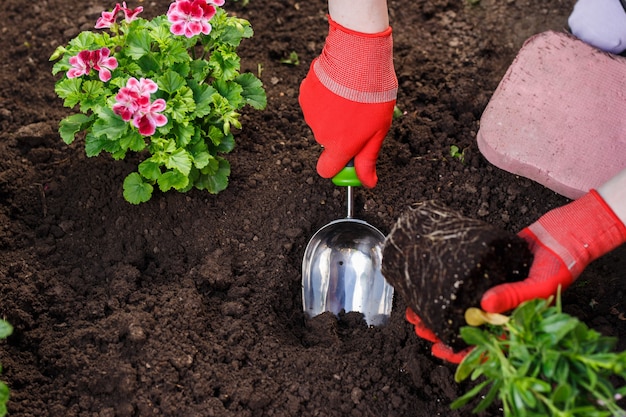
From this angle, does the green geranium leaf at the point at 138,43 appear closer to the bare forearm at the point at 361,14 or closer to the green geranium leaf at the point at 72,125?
the green geranium leaf at the point at 72,125

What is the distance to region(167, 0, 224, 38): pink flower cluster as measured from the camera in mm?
2295

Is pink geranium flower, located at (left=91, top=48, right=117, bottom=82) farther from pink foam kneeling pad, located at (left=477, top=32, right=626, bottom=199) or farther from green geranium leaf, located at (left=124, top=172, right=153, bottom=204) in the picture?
pink foam kneeling pad, located at (left=477, top=32, right=626, bottom=199)

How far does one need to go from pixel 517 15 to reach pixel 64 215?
6.93 feet

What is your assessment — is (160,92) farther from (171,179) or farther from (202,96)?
(171,179)

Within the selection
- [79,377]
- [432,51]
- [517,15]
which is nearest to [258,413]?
[79,377]

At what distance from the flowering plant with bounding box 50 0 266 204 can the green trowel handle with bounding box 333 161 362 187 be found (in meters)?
0.38

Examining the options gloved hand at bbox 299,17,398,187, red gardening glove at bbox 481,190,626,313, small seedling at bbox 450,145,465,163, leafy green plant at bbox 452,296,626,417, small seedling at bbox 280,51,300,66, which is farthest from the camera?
small seedling at bbox 280,51,300,66

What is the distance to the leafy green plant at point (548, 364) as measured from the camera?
1438 mm

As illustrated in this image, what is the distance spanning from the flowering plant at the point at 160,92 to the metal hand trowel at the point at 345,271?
1.38ft

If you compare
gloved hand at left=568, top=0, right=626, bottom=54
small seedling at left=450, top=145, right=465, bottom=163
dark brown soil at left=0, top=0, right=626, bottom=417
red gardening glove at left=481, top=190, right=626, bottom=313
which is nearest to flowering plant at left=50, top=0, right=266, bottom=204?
dark brown soil at left=0, top=0, right=626, bottom=417

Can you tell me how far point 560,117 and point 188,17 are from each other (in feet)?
4.52

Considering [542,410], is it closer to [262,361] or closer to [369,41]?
[262,361]

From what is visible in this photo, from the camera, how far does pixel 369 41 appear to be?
2.34 metres

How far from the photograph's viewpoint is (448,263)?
70.4 inches
